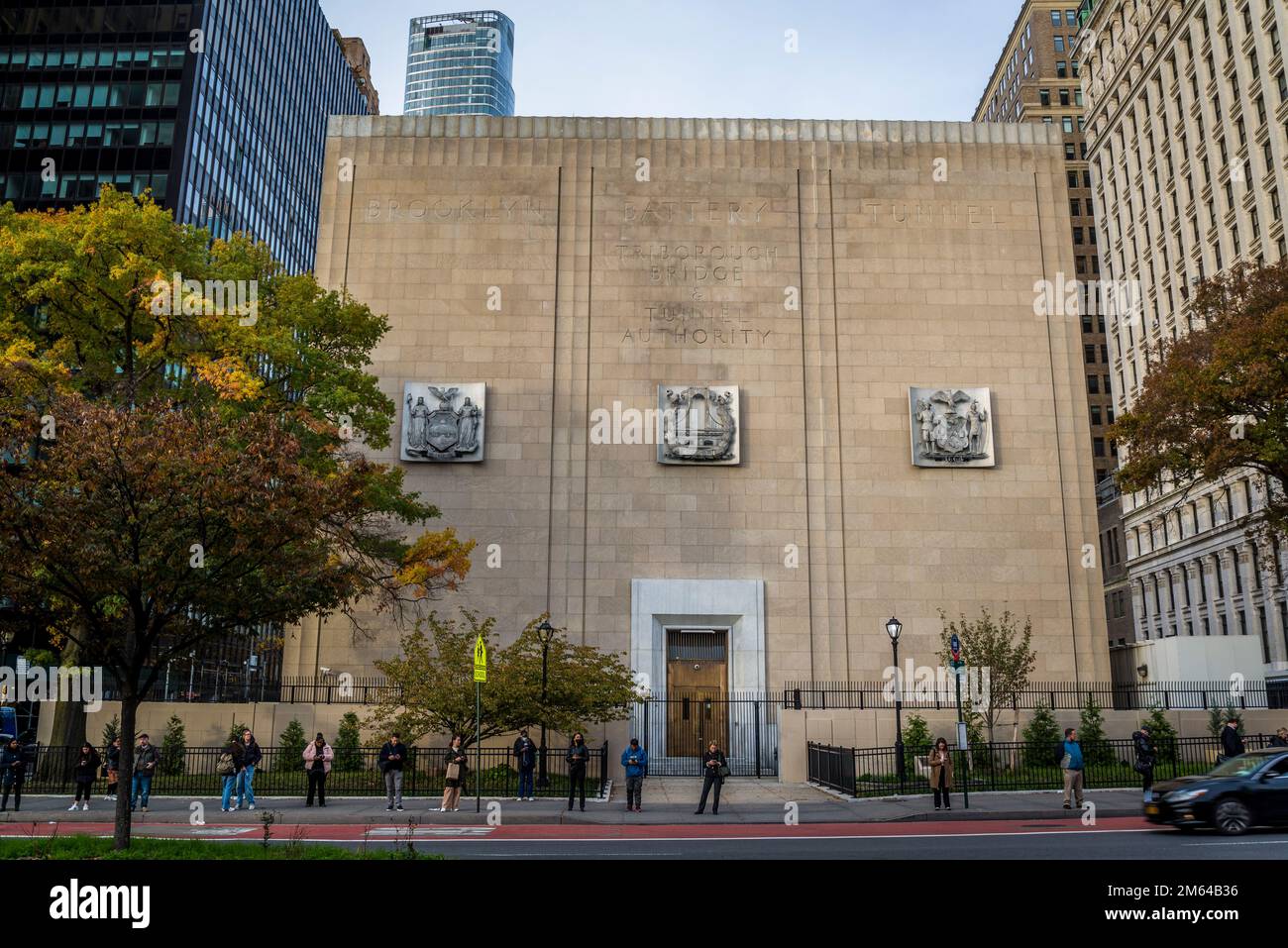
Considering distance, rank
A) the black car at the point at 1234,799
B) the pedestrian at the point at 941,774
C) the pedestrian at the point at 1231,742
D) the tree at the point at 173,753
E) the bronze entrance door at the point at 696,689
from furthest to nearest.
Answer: the bronze entrance door at the point at 696,689 → the tree at the point at 173,753 → the pedestrian at the point at 1231,742 → the pedestrian at the point at 941,774 → the black car at the point at 1234,799

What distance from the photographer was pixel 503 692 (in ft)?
97.2

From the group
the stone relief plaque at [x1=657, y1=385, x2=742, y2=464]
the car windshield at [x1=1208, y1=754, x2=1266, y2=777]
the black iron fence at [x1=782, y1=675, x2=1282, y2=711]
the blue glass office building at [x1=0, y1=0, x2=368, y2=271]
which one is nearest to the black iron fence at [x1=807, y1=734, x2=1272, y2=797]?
the black iron fence at [x1=782, y1=675, x2=1282, y2=711]

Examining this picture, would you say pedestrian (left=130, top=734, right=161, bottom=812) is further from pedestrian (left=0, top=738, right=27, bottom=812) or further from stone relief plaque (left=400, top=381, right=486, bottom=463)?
stone relief plaque (left=400, top=381, right=486, bottom=463)

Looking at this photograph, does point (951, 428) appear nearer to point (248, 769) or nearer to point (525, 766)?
point (525, 766)

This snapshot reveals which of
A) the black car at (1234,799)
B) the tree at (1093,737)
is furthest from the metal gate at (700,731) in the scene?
the black car at (1234,799)

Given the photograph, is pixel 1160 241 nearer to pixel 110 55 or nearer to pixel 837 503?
pixel 837 503

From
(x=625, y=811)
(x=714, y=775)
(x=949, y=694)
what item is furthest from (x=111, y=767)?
(x=949, y=694)

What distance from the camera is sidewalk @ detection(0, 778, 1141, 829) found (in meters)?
22.2

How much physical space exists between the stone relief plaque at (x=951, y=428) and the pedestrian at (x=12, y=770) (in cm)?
3138

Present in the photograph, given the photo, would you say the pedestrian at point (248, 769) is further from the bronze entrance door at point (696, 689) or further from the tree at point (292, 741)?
the bronze entrance door at point (696, 689)

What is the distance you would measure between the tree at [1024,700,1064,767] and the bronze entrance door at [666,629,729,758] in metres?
10.6

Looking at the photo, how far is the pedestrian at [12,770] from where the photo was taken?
24.6 meters
